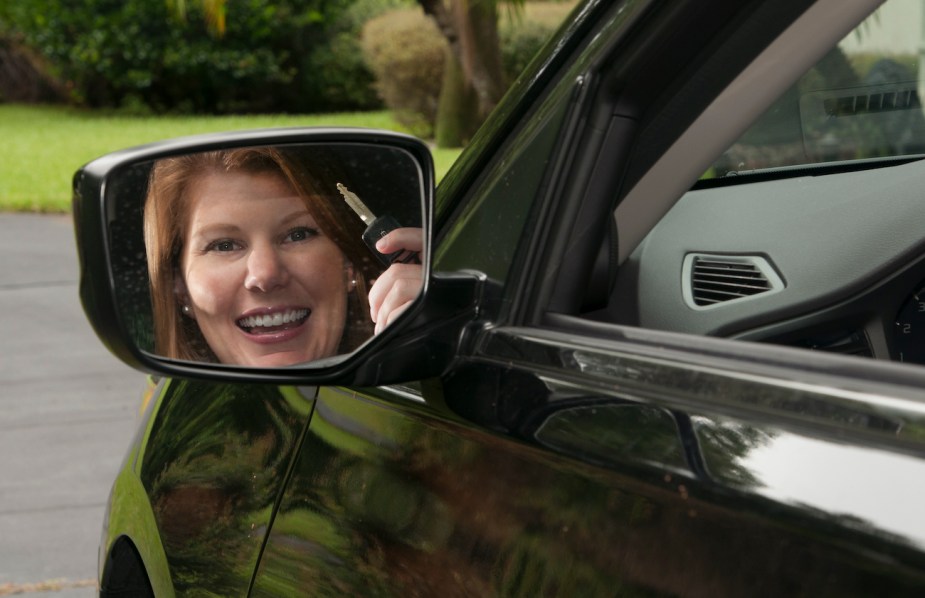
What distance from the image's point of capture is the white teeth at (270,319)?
165 cm

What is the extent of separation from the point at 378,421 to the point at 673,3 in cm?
68

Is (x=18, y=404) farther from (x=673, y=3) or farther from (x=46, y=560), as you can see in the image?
(x=673, y=3)

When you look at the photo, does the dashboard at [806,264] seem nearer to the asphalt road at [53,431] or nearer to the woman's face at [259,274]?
the woman's face at [259,274]

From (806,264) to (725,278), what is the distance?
0.13m

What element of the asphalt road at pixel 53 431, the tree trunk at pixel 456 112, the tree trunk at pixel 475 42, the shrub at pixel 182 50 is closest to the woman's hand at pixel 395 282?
the asphalt road at pixel 53 431

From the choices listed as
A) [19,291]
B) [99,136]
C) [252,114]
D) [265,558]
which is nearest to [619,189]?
[265,558]

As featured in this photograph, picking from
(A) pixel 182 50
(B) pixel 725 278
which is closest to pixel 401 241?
(B) pixel 725 278

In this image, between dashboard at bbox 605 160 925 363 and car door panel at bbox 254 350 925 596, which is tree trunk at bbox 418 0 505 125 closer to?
dashboard at bbox 605 160 925 363

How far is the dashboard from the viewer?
202 cm

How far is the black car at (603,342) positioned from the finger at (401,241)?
0.4 inches

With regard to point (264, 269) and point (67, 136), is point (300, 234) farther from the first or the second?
point (67, 136)

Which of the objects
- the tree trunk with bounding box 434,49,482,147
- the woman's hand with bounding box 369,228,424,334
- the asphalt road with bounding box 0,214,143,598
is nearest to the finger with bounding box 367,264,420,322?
the woman's hand with bounding box 369,228,424,334

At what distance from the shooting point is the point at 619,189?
1644mm

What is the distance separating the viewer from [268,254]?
1.63m
